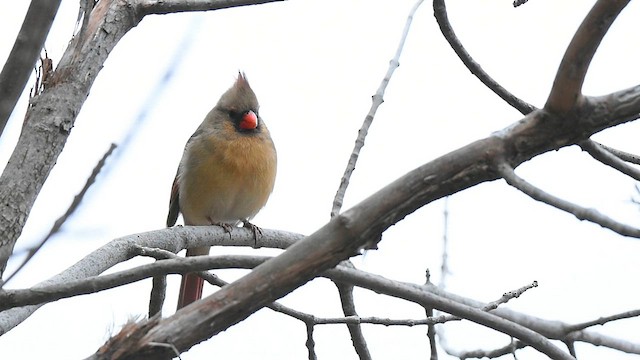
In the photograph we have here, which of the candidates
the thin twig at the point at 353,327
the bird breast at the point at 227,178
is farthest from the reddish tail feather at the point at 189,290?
the thin twig at the point at 353,327

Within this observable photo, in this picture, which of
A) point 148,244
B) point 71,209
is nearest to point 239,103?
point 148,244

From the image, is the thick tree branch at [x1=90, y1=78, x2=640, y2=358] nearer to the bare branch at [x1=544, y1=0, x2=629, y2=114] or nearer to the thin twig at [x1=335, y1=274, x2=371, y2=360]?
the bare branch at [x1=544, y1=0, x2=629, y2=114]

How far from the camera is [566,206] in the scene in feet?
4.70

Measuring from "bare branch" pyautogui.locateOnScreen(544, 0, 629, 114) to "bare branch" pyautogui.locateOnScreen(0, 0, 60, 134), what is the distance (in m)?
0.82

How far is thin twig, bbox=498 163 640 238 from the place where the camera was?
1.40 m

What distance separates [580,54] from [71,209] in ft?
3.44

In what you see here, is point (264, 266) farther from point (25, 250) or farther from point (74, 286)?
point (25, 250)

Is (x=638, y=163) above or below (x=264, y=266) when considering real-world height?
above

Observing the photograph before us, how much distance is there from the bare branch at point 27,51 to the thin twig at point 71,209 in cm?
51

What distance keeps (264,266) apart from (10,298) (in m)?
0.57

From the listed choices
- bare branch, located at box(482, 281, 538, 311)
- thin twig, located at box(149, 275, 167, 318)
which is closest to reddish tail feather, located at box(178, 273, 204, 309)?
thin twig, located at box(149, 275, 167, 318)

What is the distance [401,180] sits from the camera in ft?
4.91

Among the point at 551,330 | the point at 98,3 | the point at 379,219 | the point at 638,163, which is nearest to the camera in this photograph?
the point at 379,219

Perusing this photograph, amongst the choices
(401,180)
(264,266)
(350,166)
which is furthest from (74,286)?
(350,166)
